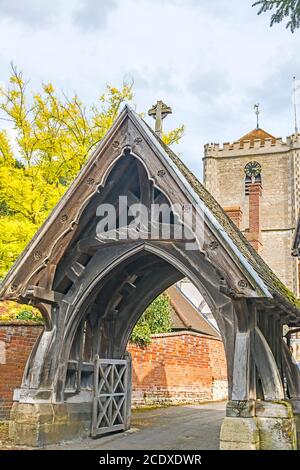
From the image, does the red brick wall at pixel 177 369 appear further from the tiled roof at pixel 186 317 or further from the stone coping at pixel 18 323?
the stone coping at pixel 18 323

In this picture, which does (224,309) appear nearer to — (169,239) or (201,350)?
(169,239)

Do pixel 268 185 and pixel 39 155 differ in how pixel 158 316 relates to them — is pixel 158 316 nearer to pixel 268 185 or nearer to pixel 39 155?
pixel 39 155

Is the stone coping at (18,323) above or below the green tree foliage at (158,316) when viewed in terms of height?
below

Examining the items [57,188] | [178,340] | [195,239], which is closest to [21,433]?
[195,239]

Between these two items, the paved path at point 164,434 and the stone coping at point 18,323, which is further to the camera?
the stone coping at point 18,323

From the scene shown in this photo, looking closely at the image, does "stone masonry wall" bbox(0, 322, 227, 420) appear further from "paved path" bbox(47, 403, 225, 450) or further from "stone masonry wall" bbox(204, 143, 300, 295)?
"stone masonry wall" bbox(204, 143, 300, 295)

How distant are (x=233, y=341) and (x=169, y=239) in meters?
1.82

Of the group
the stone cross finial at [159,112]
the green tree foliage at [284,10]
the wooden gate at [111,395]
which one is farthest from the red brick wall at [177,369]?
the green tree foliage at [284,10]

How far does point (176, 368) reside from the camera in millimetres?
18750

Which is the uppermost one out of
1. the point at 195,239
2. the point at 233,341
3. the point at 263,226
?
the point at 263,226

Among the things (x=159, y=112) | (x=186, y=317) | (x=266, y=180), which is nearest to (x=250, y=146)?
(x=266, y=180)

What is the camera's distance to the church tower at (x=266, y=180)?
5188cm

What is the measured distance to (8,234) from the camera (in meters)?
12.9

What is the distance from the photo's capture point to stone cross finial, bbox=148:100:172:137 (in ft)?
34.0
